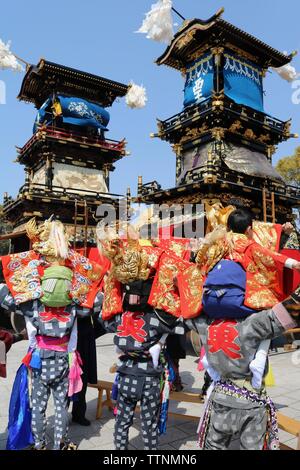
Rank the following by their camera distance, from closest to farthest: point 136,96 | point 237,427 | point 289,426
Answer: point 237,427, point 289,426, point 136,96

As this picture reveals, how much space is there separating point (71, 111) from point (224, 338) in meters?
20.7

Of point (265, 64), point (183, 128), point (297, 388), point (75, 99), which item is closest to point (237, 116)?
point (183, 128)

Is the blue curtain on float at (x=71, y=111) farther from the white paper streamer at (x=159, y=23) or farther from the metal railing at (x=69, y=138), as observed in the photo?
the white paper streamer at (x=159, y=23)

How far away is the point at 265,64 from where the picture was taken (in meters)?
18.5

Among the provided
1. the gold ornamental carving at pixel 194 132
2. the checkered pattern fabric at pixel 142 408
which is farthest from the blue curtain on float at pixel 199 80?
the checkered pattern fabric at pixel 142 408

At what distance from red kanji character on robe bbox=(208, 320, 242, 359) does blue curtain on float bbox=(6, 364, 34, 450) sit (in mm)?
1934

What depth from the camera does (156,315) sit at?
2879mm

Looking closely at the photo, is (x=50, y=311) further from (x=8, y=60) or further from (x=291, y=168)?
(x=291, y=168)

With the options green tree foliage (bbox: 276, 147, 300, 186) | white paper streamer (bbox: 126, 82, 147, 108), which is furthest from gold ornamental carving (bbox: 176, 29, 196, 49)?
green tree foliage (bbox: 276, 147, 300, 186)

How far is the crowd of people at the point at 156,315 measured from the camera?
7.45 feet

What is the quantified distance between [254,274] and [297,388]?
3909 mm

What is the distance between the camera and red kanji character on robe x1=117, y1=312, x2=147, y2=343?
2.86m

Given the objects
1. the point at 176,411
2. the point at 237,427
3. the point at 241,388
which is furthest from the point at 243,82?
the point at 237,427

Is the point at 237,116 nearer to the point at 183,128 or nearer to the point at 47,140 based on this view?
the point at 183,128
